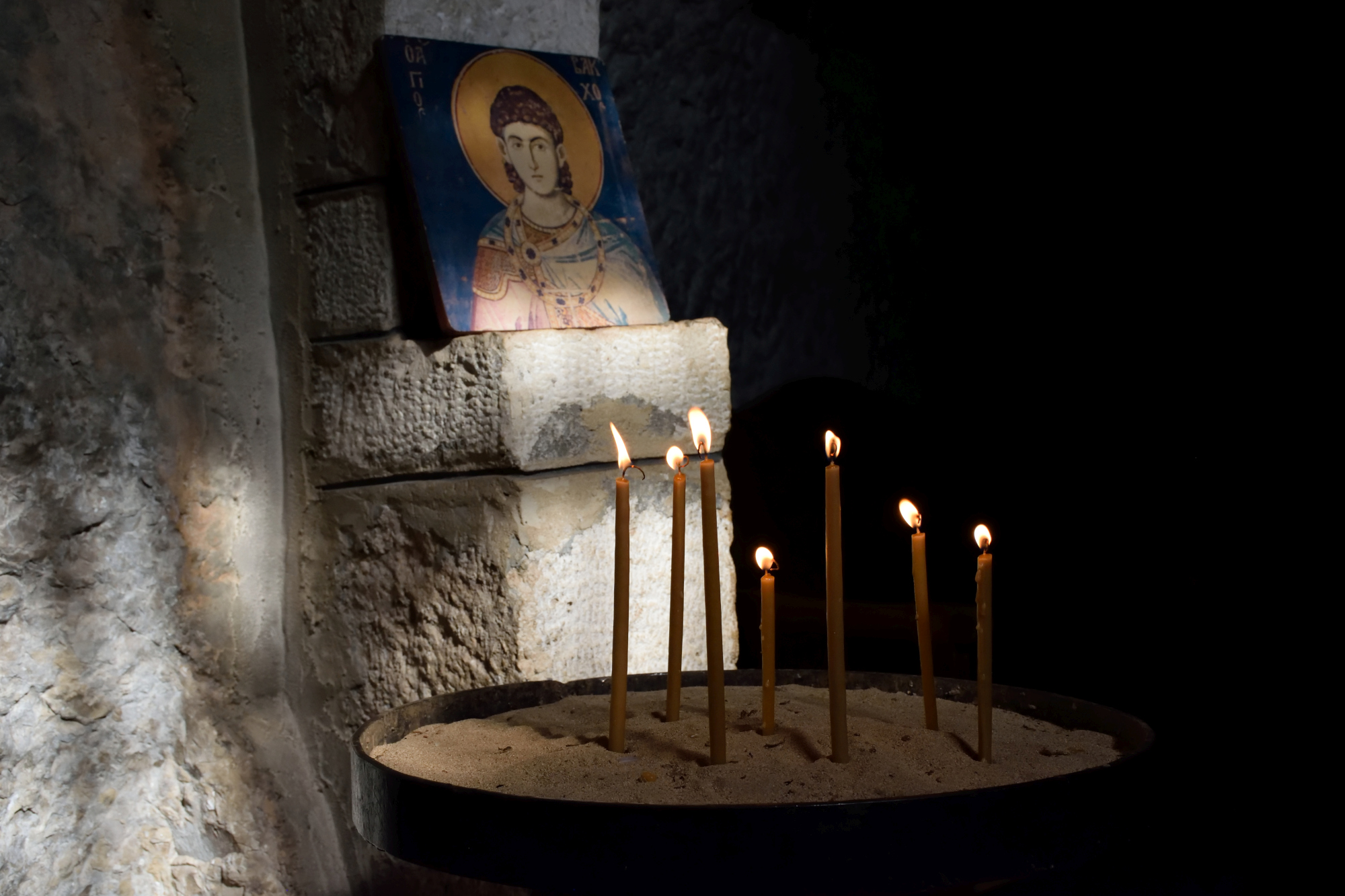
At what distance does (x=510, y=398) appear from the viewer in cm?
174

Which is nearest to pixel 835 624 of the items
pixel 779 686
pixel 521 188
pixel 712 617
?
pixel 712 617

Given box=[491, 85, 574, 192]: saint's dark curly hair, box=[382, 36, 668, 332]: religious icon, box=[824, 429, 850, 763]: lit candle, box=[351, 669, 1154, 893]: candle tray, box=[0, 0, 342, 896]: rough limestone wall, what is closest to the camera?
Answer: box=[351, 669, 1154, 893]: candle tray

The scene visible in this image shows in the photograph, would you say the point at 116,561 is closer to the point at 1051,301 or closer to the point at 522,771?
the point at 522,771

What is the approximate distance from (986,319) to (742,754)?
96.2 inches

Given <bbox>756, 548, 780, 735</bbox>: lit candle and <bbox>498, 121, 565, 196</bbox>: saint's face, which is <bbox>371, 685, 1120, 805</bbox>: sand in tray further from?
<bbox>498, 121, 565, 196</bbox>: saint's face

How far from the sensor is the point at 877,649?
10.2 feet

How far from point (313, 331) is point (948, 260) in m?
1.94

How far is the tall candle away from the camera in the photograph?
1.06 meters

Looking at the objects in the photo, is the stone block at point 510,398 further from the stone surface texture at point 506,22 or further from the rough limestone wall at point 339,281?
the stone surface texture at point 506,22

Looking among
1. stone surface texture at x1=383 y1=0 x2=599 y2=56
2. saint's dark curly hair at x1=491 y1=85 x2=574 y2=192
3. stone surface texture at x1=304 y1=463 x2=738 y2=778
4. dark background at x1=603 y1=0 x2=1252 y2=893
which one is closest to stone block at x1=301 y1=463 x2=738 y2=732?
stone surface texture at x1=304 y1=463 x2=738 y2=778

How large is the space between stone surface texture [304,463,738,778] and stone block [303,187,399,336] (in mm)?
267

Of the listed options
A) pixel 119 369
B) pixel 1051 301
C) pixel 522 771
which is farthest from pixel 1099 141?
pixel 522 771

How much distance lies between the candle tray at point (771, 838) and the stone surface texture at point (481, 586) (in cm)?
83

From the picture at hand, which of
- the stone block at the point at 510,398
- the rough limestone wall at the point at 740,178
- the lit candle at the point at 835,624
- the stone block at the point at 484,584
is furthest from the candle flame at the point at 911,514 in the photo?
the rough limestone wall at the point at 740,178
